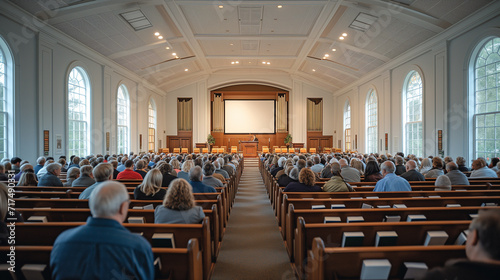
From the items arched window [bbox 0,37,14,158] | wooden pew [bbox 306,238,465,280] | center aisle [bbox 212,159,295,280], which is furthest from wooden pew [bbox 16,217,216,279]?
arched window [bbox 0,37,14,158]

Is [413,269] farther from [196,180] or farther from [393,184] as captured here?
[196,180]

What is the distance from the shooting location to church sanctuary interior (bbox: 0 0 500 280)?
231 centimetres

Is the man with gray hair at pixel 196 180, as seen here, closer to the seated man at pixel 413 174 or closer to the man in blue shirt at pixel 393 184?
the man in blue shirt at pixel 393 184

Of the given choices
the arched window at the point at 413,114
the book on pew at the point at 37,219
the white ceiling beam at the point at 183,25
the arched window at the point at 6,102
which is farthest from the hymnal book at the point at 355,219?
the arched window at the point at 413,114

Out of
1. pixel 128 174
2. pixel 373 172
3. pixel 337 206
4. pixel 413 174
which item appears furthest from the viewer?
pixel 373 172

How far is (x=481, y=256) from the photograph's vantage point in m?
1.14

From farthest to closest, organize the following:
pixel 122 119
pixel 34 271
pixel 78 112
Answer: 1. pixel 122 119
2. pixel 78 112
3. pixel 34 271

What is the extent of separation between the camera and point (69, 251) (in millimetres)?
1370

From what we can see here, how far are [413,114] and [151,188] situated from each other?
10.9 metres

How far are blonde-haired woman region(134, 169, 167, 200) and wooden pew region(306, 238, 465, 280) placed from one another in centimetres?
216

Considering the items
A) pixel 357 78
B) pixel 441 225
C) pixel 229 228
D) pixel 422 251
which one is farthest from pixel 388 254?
pixel 357 78

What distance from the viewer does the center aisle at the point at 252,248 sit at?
2986mm

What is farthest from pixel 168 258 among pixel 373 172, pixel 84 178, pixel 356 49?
pixel 356 49

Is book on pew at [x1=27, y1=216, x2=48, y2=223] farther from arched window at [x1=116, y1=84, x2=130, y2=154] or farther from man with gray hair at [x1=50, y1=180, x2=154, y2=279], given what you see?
arched window at [x1=116, y1=84, x2=130, y2=154]
